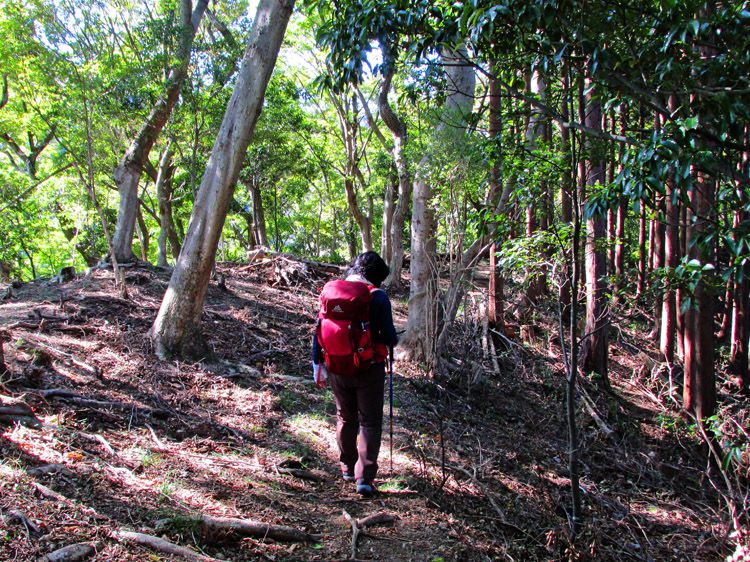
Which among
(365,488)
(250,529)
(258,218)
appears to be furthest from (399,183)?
(250,529)

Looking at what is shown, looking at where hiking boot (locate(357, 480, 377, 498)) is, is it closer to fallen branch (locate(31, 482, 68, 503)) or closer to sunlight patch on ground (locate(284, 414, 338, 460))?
sunlight patch on ground (locate(284, 414, 338, 460))

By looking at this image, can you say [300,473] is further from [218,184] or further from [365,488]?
[218,184]

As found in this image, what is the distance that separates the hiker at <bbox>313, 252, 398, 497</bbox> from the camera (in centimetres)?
430

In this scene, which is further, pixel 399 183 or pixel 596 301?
pixel 399 183

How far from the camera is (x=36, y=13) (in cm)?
1067

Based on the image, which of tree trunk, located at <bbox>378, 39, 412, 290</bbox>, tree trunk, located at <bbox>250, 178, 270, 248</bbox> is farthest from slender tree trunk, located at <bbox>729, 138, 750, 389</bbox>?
tree trunk, located at <bbox>250, 178, 270, 248</bbox>

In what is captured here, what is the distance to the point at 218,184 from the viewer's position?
7.29 meters

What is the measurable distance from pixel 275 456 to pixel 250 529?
5.63ft

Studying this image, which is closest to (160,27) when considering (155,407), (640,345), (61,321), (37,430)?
(61,321)

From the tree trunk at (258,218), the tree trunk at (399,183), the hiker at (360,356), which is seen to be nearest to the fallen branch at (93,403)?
the hiker at (360,356)

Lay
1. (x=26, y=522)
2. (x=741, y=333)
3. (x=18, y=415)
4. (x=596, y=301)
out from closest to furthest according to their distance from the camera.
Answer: (x=26, y=522) → (x=18, y=415) → (x=596, y=301) → (x=741, y=333)

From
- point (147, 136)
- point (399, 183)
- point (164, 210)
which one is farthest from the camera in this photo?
point (164, 210)

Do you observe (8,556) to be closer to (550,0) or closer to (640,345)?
(550,0)

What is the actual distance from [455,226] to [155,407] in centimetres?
468
